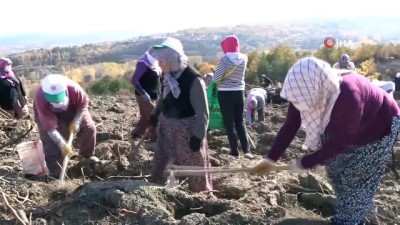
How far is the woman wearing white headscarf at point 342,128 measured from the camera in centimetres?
285

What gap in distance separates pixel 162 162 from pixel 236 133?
1.83 meters

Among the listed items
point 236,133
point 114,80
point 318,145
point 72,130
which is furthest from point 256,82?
point 318,145

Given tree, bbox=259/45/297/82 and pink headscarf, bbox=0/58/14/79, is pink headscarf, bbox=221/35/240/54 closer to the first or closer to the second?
pink headscarf, bbox=0/58/14/79

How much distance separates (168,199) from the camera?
12.0ft

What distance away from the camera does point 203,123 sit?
3.80 m

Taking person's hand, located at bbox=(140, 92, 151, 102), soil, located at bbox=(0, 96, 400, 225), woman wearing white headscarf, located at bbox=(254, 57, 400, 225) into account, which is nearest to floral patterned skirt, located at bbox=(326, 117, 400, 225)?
woman wearing white headscarf, located at bbox=(254, 57, 400, 225)

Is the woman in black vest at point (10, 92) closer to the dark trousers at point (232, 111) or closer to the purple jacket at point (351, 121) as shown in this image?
the dark trousers at point (232, 111)

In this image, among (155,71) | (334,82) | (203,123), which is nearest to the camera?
(334,82)

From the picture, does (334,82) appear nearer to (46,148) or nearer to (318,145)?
(318,145)

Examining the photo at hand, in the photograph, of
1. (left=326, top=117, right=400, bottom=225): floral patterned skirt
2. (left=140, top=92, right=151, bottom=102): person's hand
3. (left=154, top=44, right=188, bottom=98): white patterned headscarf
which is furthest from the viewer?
(left=140, top=92, right=151, bottom=102): person's hand

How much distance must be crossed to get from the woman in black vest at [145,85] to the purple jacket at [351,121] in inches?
103

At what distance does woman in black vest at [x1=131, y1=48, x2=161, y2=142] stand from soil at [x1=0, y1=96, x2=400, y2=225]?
2.54ft

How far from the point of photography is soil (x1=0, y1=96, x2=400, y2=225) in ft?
11.3

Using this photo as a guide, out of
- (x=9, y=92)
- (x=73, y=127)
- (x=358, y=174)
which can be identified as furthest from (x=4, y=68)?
(x=358, y=174)
